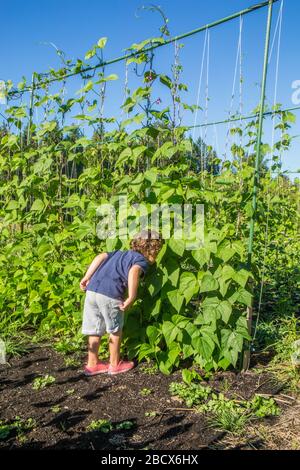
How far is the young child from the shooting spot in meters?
3.16

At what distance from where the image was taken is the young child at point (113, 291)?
3156 millimetres

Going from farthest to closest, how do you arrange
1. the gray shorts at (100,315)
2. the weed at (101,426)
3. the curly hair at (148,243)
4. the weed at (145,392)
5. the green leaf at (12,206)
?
the green leaf at (12,206), the gray shorts at (100,315), the curly hair at (148,243), the weed at (145,392), the weed at (101,426)

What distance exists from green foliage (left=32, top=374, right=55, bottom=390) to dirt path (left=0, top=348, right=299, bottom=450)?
4cm

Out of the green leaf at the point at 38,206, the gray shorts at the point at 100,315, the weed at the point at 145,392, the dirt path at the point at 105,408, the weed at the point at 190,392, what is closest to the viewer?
the dirt path at the point at 105,408

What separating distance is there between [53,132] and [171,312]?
2.06 metres

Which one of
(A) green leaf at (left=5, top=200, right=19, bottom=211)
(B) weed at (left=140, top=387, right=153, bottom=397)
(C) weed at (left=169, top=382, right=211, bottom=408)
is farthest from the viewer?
(A) green leaf at (left=5, top=200, right=19, bottom=211)

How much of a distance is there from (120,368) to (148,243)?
975mm

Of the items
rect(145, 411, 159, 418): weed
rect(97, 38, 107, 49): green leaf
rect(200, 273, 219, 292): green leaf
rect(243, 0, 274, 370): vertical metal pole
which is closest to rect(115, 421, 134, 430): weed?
rect(145, 411, 159, 418): weed

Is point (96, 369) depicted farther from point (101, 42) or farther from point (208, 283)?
point (101, 42)

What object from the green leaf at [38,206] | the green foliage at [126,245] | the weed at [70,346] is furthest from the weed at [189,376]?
the green leaf at [38,206]

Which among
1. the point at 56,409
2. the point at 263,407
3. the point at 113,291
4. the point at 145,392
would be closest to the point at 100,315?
the point at 113,291

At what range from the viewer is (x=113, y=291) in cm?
324

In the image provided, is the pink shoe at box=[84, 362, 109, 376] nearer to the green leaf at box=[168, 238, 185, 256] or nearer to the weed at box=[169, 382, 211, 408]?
the weed at box=[169, 382, 211, 408]

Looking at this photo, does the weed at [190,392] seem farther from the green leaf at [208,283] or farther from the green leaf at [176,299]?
the green leaf at [208,283]
